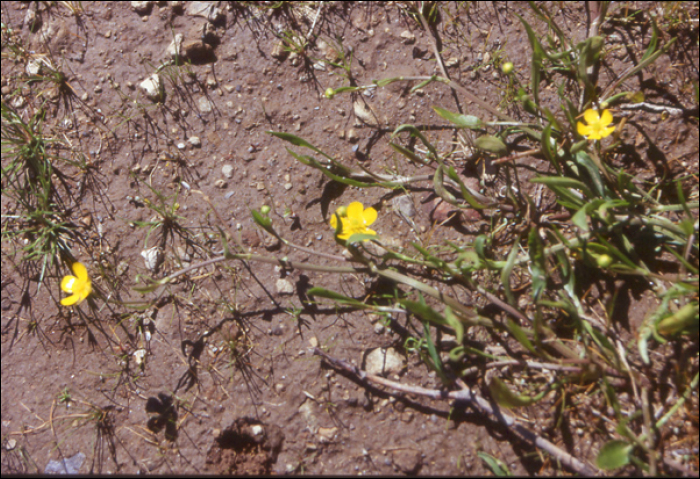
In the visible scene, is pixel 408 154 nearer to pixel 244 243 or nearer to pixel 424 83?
pixel 424 83

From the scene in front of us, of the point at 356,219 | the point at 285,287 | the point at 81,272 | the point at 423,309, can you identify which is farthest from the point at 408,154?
the point at 81,272

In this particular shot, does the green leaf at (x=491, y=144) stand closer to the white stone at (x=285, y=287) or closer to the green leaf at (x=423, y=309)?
the green leaf at (x=423, y=309)

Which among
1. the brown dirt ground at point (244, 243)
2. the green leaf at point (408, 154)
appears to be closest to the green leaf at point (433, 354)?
the brown dirt ground at point (244, 243)

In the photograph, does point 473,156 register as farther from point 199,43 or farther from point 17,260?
point 17,260

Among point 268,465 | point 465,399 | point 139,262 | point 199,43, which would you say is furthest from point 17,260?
point 465,399

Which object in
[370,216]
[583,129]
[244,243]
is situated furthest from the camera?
[244,243]

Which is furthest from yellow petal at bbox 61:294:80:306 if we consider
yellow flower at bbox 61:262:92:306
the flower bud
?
the flower bud

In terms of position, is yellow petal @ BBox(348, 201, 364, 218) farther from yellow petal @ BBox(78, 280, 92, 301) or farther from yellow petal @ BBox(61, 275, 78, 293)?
yellow petal @ BBox(61, 275, 78, 293)

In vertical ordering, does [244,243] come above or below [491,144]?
below
